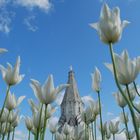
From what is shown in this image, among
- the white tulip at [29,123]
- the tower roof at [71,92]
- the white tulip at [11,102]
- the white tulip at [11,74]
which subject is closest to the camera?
the white tulip at [11,74]

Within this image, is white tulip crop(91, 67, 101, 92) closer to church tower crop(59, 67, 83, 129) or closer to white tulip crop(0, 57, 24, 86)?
white tulip crop(0, 57, 24, 86)

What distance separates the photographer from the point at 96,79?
14.5 ft

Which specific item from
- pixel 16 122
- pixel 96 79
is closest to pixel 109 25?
pixel 96 79

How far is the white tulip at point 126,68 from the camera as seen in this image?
2.84 meters

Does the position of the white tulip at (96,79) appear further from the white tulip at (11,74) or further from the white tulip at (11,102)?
the white tulip at (11,102)

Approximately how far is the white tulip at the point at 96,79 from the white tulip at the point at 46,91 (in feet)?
2.50

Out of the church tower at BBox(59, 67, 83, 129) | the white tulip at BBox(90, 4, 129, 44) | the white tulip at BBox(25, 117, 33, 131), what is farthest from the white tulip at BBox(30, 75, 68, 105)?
the church tower at BBox(59, 67, 83, 129)

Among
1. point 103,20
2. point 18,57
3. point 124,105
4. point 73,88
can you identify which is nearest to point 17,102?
point 18,57

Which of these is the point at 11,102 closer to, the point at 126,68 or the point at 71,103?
the point at 126,68

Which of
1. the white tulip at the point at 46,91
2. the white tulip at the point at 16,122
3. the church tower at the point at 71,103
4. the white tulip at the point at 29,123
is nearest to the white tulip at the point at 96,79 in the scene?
the white tulip at the point at 46,91

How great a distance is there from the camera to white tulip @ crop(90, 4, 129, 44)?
9.86ft

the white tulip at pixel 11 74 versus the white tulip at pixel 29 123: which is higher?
the white tulip at pixel 11 74

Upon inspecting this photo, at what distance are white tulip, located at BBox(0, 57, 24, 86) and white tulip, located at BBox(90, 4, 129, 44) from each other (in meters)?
1.49

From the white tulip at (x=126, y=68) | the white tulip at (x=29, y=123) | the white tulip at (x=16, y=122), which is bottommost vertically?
the white tulip at (x=126, y=68)
